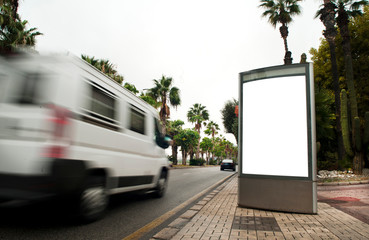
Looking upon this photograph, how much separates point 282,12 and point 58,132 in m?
23.7

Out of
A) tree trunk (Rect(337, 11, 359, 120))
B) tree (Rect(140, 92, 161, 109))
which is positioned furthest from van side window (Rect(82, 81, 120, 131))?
tree (Rect(140, 92, 161, 109))

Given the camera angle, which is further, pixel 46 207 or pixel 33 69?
pixel 46 207

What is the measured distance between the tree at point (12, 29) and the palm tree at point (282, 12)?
61.4 ft

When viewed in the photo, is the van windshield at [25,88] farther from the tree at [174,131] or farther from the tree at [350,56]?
the tree at [174,131]

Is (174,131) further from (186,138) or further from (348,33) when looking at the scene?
(348,33)

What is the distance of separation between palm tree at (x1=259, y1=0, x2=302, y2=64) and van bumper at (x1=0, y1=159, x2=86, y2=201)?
73.6 ft

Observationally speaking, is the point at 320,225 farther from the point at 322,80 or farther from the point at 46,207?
the point at 322,80

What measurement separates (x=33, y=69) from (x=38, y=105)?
21.6 inches

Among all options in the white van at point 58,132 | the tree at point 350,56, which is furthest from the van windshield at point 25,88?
the tree at point 350,56

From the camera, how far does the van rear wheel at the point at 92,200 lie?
13.8 feet

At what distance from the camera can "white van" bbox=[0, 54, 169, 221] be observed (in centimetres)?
349

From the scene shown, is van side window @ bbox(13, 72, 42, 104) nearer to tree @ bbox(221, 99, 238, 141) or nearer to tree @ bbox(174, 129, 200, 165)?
tree @ bbox(221, 99, 238, 141)

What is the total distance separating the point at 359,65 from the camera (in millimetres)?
24781

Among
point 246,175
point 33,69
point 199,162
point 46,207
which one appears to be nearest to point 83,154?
point 33,69
